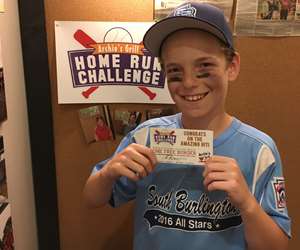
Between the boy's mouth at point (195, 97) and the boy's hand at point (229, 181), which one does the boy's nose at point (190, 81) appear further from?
the boy's hand at point (229, 181)

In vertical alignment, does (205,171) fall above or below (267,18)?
below

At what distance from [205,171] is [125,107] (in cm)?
58

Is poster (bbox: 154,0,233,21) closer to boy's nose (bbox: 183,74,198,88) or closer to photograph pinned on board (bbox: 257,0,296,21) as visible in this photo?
photograph pinned on board (bbox: 257,0,296,21)

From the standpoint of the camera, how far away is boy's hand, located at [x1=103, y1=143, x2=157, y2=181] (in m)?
0.86

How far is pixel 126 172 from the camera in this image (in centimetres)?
87

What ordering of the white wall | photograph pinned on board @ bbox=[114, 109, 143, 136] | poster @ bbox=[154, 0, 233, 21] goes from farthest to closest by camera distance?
photograph pinned on board @ bbox=[114, 109, 143, 136], poster @ bbox=[154, 0, 233, 21], the white wall

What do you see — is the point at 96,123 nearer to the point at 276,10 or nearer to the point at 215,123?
the point at 215,123

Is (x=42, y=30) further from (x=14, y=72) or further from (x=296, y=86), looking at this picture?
(x=296, y=86)

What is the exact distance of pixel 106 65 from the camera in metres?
1.28

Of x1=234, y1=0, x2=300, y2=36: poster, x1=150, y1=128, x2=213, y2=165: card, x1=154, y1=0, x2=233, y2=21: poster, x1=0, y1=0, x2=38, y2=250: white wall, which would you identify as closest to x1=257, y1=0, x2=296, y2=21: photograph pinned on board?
x1=234, y1=0, x2=300, y2=36: poster

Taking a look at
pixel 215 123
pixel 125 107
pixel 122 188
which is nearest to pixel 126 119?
pixel 125 107

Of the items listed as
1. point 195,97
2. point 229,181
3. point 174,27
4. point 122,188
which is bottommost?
point 122,188

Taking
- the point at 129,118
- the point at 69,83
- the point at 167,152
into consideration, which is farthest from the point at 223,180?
the point at 69,83

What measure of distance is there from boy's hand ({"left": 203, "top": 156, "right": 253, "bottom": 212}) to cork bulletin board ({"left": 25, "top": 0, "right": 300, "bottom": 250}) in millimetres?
569
